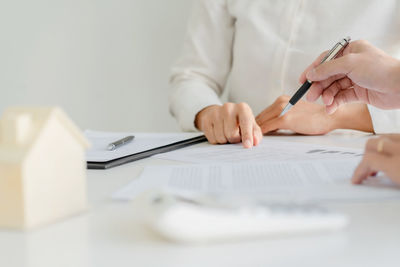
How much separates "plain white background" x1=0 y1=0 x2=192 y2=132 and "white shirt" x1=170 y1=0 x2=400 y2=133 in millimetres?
419

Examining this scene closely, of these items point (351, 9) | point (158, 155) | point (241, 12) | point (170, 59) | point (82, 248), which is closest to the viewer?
point (82, 248)

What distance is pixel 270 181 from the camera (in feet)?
2.03

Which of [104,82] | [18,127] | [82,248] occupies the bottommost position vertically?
[82,248]

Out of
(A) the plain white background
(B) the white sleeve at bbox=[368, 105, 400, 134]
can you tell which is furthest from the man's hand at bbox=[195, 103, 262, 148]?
(A) the plain white background

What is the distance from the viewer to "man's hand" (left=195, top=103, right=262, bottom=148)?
3.22ft

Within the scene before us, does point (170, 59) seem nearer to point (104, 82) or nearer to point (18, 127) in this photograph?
point (104, 82)

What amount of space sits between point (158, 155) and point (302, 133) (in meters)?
0.42

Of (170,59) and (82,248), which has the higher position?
(170,59)

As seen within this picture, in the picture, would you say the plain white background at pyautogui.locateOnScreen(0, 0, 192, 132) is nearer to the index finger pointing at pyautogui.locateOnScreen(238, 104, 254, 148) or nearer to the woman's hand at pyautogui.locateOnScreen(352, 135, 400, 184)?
the index finger pointing at pyautogui.locateOnScreen(238, 104, 254, 148)

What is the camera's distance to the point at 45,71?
208cm

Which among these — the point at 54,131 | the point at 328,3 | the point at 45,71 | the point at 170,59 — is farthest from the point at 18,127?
the point at 45,71

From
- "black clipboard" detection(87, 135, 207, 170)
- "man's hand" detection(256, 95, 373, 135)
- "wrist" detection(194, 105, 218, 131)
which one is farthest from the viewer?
"wrist" detection(194, 105, 218, 131)

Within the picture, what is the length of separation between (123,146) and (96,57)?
3.81ft

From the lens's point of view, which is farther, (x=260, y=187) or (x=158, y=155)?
(x=158, y=155)
